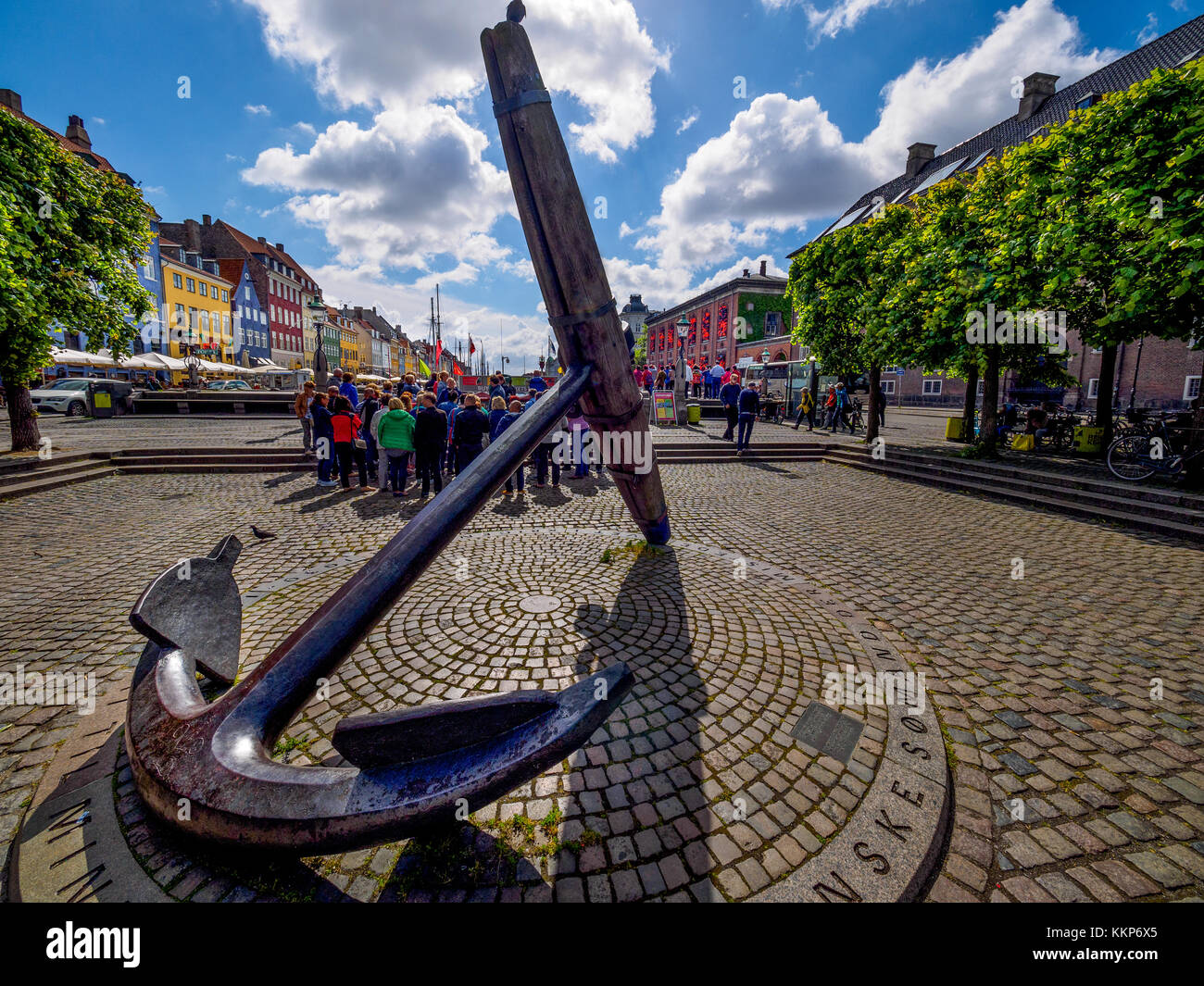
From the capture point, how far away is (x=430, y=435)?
28.5ft

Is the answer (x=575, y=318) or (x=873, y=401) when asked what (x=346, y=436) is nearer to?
(x=575, y=318)

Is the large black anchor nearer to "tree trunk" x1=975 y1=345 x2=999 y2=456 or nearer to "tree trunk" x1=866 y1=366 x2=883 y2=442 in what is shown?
"tree trunk" x1=975 y1=345 x2=999 y2=456

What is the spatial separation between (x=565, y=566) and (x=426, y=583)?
1.45 m

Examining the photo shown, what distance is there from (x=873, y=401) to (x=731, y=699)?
51.3ft

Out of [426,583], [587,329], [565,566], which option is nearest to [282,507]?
[426,583]

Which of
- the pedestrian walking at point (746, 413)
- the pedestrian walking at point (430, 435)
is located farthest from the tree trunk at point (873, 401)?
the pedestrian walking at point (430, 435)

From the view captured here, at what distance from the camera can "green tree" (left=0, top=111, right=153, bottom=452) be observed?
869 centimetres

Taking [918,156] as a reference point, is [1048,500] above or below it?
below

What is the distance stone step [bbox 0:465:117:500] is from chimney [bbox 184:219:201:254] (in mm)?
57892

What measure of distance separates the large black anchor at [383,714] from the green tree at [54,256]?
401 inches

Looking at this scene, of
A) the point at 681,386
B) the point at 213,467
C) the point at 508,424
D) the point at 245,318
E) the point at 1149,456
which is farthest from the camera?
the point at 245,318

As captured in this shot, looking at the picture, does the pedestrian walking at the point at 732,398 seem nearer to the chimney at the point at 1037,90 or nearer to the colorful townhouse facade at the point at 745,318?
the colorful townhouse facade at the point at 745,318

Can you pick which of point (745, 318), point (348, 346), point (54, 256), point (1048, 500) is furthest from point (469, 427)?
point (348, 346)

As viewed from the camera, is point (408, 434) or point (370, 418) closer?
point (408, 434)
